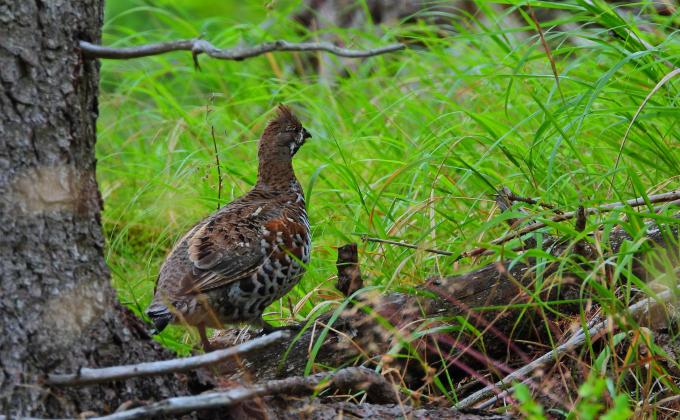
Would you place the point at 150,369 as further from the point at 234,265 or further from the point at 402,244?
the point at 234,265

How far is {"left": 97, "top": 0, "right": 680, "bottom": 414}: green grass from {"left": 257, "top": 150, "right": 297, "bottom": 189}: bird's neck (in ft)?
0.70

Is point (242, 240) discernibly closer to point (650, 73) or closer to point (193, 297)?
point (193, 297)

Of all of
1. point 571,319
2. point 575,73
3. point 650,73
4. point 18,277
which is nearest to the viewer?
point 18,277

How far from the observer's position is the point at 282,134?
14.8 ft

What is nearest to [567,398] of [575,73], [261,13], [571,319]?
[571,319]

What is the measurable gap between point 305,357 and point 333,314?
23 cm

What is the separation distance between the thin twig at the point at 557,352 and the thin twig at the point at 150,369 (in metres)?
0.96

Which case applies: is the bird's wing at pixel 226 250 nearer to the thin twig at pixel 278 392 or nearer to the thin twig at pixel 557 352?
the thin twig at pixel 278 392

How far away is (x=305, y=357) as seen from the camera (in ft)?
10.6

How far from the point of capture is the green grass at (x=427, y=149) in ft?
12.1

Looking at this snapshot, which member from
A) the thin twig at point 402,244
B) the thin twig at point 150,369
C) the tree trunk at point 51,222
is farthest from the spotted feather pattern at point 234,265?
the thin twig at point 150,369

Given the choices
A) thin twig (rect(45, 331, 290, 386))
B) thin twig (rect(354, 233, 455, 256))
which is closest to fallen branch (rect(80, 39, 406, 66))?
thin twig (rect(45, 331, 290, 386))

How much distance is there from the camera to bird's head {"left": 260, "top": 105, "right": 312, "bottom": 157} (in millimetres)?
4488

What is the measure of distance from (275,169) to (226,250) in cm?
70
